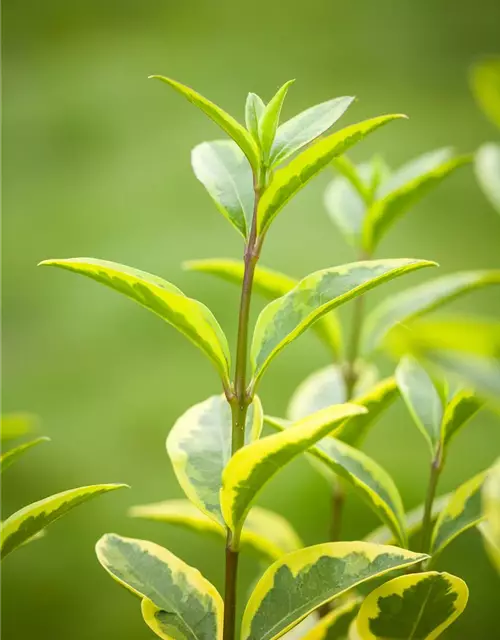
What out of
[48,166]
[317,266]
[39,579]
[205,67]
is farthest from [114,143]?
[39,579]

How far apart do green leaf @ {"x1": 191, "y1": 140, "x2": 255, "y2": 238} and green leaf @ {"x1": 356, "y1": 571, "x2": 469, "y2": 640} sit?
0.83ft

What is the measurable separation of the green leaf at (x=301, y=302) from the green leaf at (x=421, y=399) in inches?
4.6

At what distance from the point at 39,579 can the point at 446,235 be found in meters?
1.01

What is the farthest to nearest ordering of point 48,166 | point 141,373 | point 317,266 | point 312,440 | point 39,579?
point 48,166
point 317,266
point 141,373
point 39,579
point 312,440

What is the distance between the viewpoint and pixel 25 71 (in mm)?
1731

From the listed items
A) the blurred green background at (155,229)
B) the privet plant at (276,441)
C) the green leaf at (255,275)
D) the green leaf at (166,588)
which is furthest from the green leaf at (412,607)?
the blurred green background at (155,229)

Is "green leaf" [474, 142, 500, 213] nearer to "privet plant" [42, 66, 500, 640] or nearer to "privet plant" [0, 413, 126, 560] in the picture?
"privet plant" [42, 66, 500, 640]

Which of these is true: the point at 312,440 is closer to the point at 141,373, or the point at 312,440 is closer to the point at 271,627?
the point at 271,627

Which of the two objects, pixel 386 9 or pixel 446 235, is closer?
pixel 446 235

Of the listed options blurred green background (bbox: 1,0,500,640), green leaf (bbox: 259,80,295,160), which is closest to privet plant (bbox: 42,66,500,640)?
green leaf (bbox: 259,80,295,160)

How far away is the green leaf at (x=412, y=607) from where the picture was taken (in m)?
0.46

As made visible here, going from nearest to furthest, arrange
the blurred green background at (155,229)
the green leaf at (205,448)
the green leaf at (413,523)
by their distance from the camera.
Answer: the green leaf at (205,448)
the green leaf at (413,523)
the blurred green background at (155,229)

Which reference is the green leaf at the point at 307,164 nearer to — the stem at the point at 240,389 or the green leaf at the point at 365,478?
the stem at the point at 240,389

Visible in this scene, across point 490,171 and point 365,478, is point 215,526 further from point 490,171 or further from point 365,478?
point 490,171
